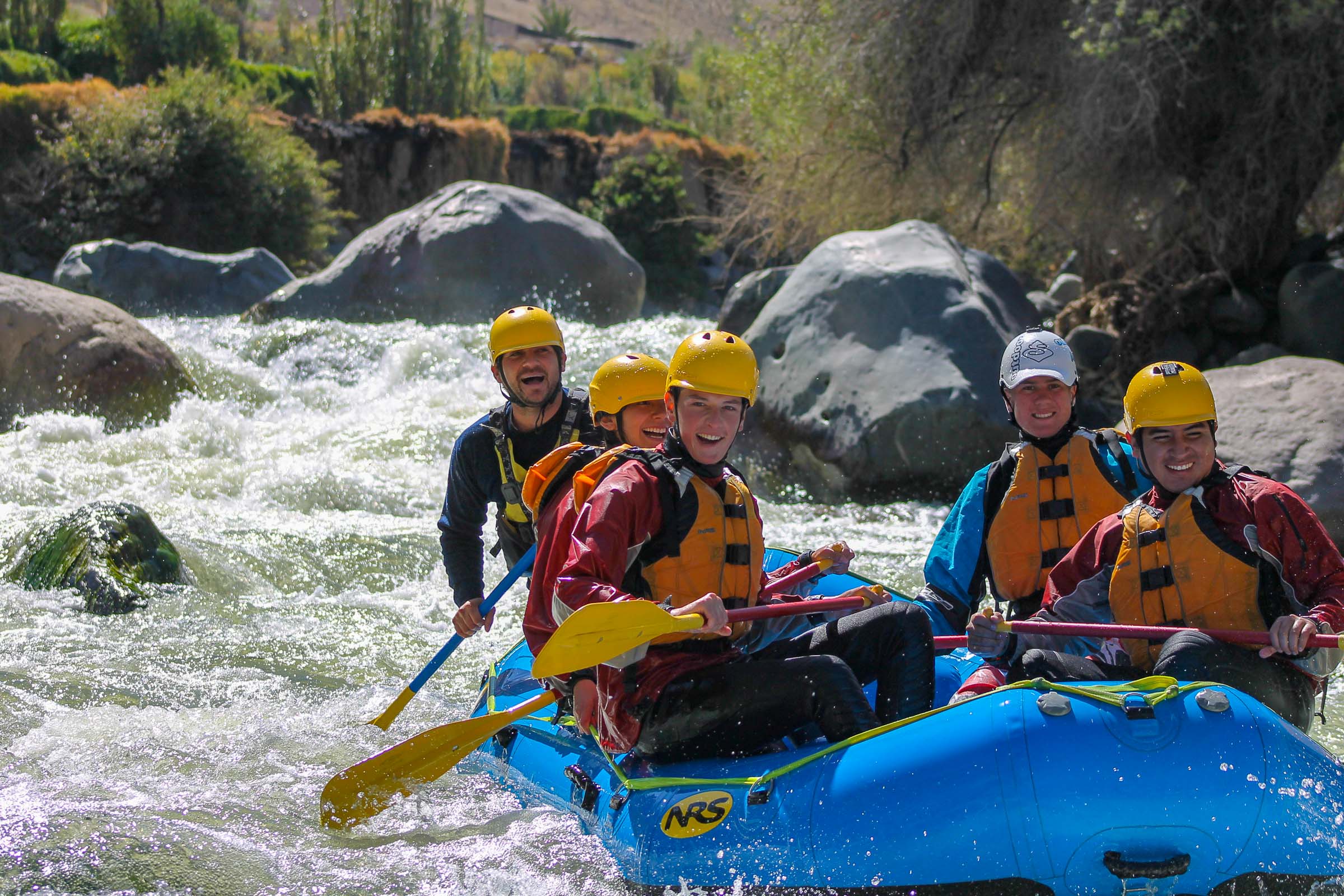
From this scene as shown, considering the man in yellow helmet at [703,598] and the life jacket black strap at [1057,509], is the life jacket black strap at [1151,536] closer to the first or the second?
the life jacket black strap at [1057,509]

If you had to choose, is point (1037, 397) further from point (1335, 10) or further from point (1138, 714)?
point (1335, 10)

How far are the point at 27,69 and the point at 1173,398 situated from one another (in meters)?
24.8

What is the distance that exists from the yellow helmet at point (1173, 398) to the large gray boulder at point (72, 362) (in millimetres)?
7182

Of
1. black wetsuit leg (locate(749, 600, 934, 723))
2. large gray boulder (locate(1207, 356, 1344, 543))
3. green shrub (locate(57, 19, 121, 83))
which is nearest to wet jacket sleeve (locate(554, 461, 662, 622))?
black wetsuit leg (locate(749, 600, 934, 723))

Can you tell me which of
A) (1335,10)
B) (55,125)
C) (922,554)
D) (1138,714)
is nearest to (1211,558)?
(1138,714)

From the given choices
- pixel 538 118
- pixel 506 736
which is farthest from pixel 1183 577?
pixel 538 118

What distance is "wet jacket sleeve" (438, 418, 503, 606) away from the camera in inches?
161

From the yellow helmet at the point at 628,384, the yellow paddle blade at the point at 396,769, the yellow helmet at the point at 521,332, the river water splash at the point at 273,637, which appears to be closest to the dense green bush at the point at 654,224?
the river water splash at the point at 273,637

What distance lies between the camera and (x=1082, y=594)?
10.3 feet

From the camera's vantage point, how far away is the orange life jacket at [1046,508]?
3.44 m

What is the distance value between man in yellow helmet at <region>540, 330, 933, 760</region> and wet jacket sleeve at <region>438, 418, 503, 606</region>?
3.66ft

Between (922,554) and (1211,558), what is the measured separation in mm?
3611

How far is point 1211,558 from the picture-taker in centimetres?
295

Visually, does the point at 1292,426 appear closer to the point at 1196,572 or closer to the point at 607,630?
the point at 1196,572
